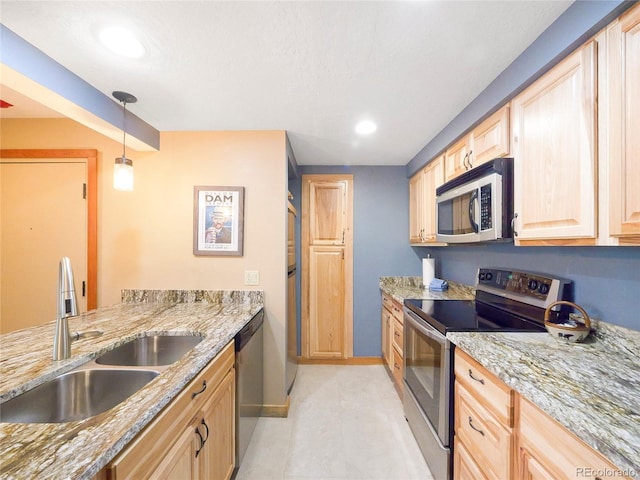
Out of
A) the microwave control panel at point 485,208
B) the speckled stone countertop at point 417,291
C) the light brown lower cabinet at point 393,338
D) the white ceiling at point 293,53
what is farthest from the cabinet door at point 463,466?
the white ceiling at point 293,53

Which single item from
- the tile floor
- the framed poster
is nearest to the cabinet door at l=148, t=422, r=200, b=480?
the tile floor

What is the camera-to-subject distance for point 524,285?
1681 mm

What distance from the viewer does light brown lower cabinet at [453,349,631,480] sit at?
0.76m

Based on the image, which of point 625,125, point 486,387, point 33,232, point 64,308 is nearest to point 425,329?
point 486,387

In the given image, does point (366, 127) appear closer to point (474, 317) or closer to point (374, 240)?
point (374, 240)

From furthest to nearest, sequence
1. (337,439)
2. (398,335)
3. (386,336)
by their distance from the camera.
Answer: (386,336) < (398,335) < (337,439)

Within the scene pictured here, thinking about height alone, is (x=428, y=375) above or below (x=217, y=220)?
below

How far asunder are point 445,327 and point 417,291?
1290 mm

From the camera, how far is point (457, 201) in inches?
76.4

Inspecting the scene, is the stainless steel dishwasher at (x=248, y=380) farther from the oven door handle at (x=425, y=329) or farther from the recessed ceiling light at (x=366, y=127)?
the recessed ceiling light at (x=366, y=127)

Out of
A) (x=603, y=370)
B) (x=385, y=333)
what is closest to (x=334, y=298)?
(x=385, y=333)

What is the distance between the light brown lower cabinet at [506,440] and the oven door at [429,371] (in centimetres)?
6

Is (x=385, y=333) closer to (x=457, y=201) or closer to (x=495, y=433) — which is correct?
(x=457, y=201)

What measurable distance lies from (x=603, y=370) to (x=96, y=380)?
6.52ft
